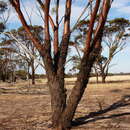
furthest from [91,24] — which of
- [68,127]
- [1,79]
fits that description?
[1,79]

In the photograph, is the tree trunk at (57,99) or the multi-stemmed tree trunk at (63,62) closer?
the multi-stemmed tree trunk at (63,62)

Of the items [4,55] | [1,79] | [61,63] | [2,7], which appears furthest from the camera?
[1,79]

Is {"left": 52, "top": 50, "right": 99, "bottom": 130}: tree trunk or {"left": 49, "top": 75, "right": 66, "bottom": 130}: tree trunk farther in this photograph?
{"left": 49, "top": 75, "right": 66, "bottom": 130}: tree trunk

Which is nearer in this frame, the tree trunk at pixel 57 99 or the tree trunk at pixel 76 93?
the tree trunk at pixel 76 93

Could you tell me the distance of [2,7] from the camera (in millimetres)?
25156

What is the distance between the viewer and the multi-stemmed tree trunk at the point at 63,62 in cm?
641

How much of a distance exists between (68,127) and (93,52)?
173cm

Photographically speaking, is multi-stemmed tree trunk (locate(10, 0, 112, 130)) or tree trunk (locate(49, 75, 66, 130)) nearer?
multi-stemmed tree trunk (locate(10, 0, 112, 130))

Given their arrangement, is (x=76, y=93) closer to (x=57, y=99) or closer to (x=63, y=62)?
(x=57, y=99)

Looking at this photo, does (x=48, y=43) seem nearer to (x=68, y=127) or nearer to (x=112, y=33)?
(x=68, y=127)

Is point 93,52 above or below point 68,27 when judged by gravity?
below

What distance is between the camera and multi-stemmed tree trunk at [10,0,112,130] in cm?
Result: 641

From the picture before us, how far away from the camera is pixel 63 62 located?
6910 mm

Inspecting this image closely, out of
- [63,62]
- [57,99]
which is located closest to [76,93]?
[57,99]
